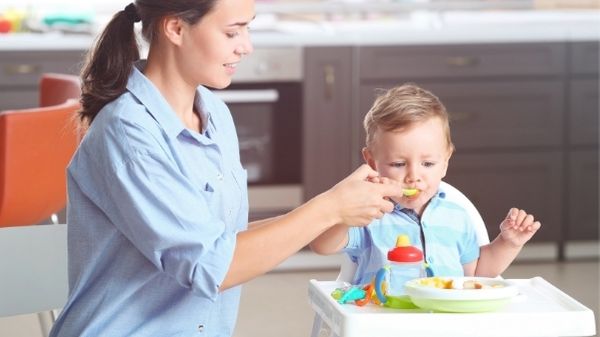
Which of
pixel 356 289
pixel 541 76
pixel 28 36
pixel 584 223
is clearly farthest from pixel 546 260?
pixel 356 289

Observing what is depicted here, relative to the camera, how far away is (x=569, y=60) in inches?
199

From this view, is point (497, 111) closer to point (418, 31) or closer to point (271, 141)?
Answer: point (418, 31)

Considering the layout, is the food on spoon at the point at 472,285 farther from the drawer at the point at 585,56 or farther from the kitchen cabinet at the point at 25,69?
the drawer at the point at 585,56

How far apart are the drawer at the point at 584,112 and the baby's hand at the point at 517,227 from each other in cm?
295

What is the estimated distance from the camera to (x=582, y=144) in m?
5.13

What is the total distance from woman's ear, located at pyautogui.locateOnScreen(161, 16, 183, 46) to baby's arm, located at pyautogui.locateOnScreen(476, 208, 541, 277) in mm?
690

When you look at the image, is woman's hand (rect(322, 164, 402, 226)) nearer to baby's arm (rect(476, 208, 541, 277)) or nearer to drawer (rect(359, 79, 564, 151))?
baby's arm (rect(476, 208, 541, 277))

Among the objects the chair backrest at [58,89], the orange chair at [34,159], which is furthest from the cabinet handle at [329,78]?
the orange chair at [34,159]

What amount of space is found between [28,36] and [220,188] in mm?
2963

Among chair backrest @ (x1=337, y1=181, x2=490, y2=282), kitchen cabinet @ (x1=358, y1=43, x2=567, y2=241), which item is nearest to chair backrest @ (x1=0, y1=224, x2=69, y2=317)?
chair backrest @ (x1=337, y1=181, x2=490, y2=282)

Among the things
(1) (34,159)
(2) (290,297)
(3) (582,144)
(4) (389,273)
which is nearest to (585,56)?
(3) (582,144)

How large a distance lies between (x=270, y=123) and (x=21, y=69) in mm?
1038

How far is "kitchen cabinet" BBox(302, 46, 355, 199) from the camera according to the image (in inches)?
195

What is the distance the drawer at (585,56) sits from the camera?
5043mm
